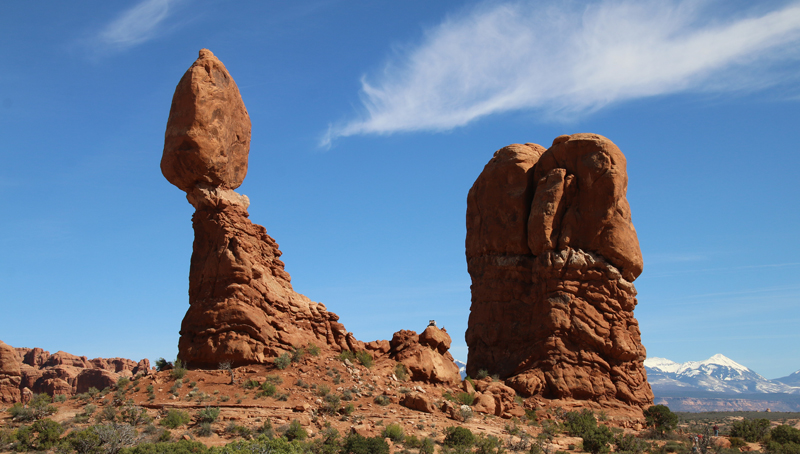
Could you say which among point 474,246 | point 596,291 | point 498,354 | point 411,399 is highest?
point 474,246

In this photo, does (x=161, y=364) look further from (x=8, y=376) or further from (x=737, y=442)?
(x=8, y=376)

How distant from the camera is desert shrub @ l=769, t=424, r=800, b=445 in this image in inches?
1092

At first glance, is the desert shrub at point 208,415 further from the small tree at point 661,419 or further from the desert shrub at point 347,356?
the small tree at point 661,419

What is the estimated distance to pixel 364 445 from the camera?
65.4ft

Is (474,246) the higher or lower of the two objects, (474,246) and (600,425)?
the higher

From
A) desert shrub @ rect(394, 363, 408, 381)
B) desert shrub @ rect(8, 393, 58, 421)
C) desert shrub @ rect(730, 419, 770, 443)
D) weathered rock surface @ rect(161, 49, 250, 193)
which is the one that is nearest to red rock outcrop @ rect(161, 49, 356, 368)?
weathered rock surface @ rect(161, 49, 250, 193)

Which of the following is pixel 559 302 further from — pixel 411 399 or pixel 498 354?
pixel 411 399

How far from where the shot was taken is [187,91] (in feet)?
84.7

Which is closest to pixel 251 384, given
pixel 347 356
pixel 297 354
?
pixel 297 354

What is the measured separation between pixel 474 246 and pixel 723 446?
48.5ft

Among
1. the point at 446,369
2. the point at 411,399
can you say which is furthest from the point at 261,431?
the point at 446,369

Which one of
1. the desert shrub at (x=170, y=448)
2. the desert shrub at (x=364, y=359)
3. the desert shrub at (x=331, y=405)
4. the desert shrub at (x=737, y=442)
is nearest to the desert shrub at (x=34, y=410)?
the desert shrub at (x=170, y=448)

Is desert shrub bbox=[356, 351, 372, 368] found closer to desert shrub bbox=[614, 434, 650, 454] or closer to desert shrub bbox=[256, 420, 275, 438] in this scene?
desert shrub bbox=[256, 420, 275, 438]

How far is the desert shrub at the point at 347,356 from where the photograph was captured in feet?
86.8
